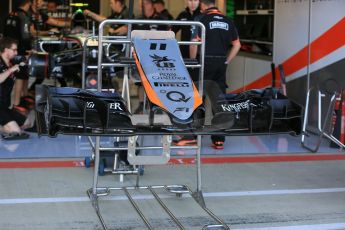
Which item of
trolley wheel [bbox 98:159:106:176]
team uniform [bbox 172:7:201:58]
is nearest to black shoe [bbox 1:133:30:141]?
trolley wheel [bbox 98:159:106:176]

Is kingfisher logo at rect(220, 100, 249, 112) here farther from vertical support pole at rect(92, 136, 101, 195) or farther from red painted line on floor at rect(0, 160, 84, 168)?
red painted line on floor at rect(0, 160, 84, 168)

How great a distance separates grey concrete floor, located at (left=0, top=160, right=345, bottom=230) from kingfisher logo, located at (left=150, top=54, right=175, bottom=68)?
1.32 metres

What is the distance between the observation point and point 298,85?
9.46m

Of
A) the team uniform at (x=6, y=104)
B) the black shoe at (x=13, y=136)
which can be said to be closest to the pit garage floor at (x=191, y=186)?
the black shoe at (x=13, y=136)

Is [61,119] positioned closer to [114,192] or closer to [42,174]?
[114,192]

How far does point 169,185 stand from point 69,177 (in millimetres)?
1113

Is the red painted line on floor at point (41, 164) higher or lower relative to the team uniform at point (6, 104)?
lower

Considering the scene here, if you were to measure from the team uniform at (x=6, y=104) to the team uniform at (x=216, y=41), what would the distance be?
8.52ft

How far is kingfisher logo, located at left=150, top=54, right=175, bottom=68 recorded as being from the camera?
15.8 feet

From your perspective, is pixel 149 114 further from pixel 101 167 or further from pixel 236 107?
pixel 101 167

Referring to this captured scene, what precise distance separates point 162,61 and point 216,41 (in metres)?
3.08

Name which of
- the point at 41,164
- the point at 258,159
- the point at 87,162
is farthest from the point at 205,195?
the point at 41,164

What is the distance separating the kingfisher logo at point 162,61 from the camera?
4.82 metres

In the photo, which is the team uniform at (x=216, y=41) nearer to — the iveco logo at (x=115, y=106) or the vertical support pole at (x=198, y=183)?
the vertical support pole at (x=198, y=183)
